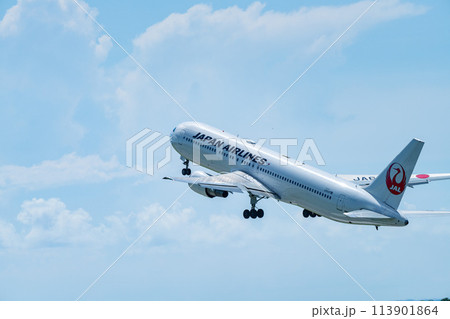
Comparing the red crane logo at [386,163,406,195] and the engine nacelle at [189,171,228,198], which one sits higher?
the engine nacelle at [189,171,228,198]

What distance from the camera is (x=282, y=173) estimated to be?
8769 cm

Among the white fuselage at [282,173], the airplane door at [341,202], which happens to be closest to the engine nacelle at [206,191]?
the white fuselage at [282,173]

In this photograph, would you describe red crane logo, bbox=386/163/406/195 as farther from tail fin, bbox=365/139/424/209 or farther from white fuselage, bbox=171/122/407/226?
white fuselage, bbox=171/122/407/226

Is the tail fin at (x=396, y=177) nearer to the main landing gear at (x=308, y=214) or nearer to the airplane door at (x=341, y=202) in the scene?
the airplane door at (x=341, y=202)

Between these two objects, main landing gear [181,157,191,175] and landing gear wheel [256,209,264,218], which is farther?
main landing gear [181,157,191,175]

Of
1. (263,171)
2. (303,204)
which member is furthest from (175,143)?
(303,204)

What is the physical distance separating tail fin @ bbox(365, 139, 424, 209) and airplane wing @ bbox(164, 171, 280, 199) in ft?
39.6

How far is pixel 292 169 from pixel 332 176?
161 inches

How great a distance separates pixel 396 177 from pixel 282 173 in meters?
12.6

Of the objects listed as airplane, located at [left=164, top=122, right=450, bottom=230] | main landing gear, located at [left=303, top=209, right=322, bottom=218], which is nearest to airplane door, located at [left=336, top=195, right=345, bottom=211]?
airplane, located at [left=164, top=122, right=450, bottom=230]

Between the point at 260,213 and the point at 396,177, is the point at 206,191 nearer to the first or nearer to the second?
the point at 260,213

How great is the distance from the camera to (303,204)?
8588 centimetres

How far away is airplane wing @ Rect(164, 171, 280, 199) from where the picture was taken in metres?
89.3

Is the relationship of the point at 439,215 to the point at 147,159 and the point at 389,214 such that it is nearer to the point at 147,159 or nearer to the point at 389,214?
the point at 389,214
